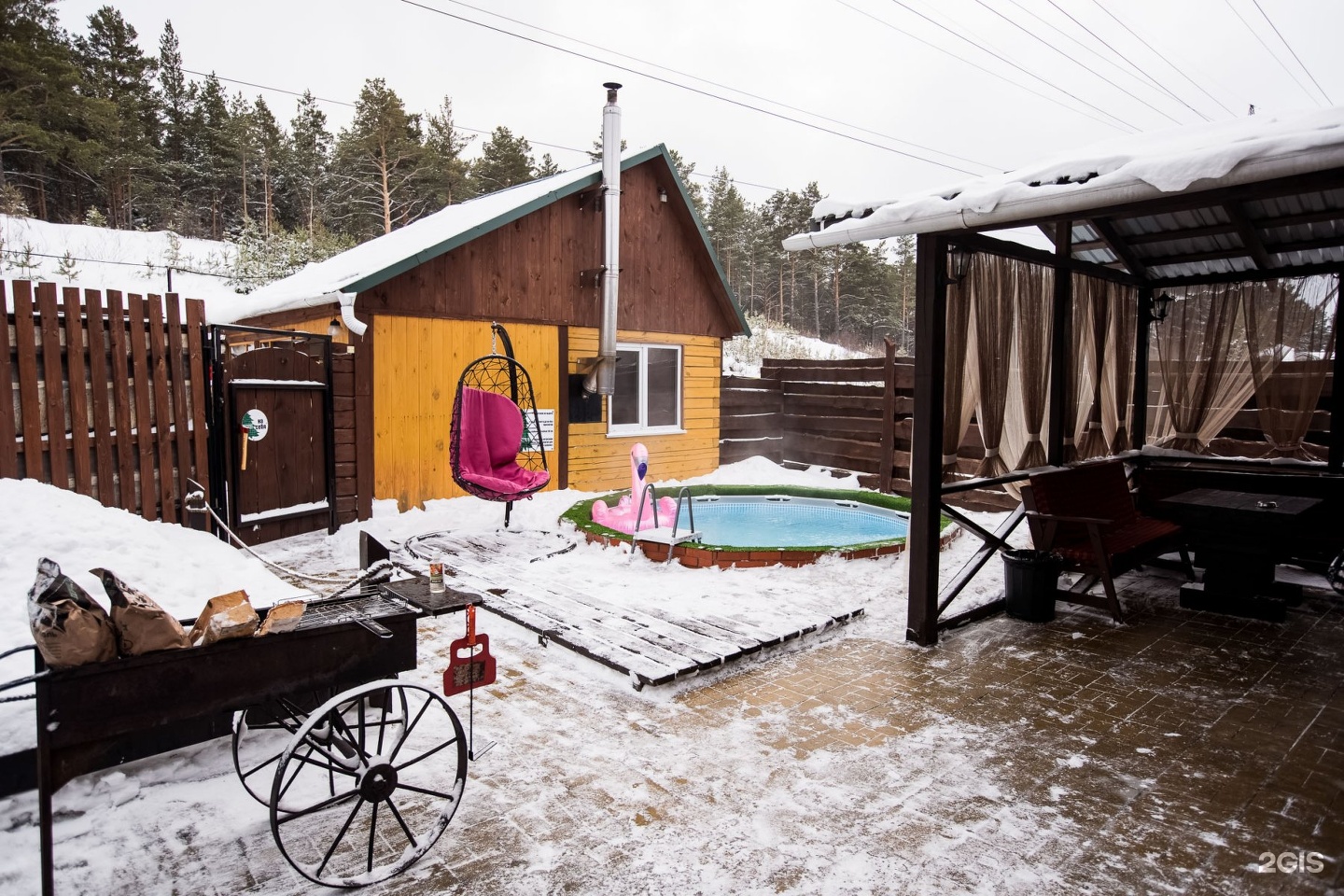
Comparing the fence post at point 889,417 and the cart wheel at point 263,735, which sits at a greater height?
the fence post at point 889,417

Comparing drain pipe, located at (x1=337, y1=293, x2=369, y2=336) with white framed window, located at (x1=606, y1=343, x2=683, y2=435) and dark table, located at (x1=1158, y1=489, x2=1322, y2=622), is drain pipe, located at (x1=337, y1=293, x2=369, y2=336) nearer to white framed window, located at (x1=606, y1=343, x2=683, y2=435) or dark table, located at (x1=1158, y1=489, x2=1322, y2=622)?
white framed window, located at (x1=606, y1=343, x2=683, y2=435)

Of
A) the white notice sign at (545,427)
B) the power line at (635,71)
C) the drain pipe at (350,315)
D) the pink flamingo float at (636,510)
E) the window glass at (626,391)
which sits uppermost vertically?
the power line at (635,71)

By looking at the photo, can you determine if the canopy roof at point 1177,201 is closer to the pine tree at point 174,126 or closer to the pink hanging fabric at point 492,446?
the pink hanging fabric at point 492,446

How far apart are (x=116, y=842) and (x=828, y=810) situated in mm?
2393

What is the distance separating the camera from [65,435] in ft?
15.9

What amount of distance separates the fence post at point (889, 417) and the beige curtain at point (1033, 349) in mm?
3922

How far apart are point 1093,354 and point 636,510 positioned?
Result: 4.10 metres

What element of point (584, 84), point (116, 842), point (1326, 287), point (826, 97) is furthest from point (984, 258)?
point (826, 97)

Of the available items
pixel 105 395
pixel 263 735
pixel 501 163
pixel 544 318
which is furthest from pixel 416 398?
pixel 501 163

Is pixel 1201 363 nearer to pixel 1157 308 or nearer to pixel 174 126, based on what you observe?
pixel 1157 308

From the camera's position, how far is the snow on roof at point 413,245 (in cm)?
772

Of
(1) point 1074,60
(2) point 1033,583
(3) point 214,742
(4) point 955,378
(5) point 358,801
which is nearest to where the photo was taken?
(5) point 358,801

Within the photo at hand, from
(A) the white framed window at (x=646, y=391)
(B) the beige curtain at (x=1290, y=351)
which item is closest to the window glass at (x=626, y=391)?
(A) the white framed window at (x=646, y=391)

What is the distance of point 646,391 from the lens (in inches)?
418
